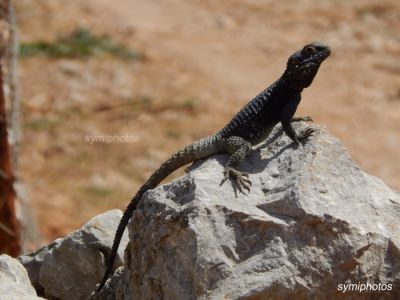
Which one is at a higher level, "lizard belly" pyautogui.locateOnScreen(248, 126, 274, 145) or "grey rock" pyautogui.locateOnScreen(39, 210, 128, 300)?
"lizard belly" pyautogui.locateOnScreen(248, 126, 274, 145)

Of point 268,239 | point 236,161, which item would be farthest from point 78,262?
point 268,239

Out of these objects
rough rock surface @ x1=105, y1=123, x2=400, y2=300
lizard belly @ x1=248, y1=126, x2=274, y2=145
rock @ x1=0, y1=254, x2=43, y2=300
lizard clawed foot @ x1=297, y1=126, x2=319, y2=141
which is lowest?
rock @ x1=0, y1=254, x2=43, y2=300

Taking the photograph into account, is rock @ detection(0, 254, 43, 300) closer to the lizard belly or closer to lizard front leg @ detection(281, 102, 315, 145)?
the lizard belly

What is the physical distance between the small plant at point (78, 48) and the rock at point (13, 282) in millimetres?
15785

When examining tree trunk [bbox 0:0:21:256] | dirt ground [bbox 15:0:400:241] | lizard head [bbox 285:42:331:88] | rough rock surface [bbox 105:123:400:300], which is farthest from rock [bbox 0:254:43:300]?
dirt ground [bbox 15:0:400:241]

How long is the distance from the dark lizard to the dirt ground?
24.7 ft

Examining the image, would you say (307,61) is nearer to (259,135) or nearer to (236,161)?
(259,135)

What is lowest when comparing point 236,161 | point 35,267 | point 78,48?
point 35,267

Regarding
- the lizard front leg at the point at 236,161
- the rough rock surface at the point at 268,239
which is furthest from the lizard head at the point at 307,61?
the rough rock surface at the point at 268,239

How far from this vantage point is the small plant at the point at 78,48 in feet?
70.5

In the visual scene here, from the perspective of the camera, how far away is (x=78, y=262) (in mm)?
6539

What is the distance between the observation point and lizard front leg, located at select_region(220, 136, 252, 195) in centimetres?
555

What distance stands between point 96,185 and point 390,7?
499 inches

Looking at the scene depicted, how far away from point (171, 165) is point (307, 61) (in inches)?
55.3
